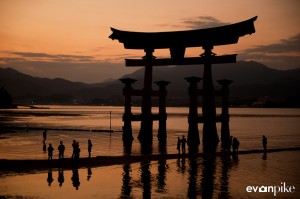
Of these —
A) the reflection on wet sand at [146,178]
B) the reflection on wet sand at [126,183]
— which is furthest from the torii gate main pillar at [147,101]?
the reflection on wet sand at [126,183]

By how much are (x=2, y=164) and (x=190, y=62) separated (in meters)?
17.2

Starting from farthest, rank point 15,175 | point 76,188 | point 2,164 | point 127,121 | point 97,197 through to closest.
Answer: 1. point 127,121
2. point 2,164
3. point 15,175
4. point 76,188
5. point 97,197

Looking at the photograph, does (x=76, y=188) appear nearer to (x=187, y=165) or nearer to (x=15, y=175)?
(x=15, y=175)

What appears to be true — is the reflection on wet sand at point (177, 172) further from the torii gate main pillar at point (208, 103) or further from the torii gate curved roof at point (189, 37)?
the torii gate curved roof at point (189, 37)

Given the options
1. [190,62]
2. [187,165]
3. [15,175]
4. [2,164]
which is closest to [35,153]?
[2,164]

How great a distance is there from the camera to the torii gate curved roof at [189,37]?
26594 millimetres

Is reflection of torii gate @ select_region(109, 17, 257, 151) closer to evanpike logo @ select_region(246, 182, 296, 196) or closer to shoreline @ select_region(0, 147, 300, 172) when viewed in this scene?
shoreline @ select_region(0, 147, 300, 172)

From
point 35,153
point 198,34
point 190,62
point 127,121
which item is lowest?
point 35,153

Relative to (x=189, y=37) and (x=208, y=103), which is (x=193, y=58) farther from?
(x=208, y=103)

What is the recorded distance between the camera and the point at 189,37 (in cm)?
2939

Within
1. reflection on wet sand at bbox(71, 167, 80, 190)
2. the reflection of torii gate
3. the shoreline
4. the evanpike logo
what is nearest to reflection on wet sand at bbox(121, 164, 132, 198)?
the shoreline

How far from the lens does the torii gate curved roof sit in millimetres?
26594

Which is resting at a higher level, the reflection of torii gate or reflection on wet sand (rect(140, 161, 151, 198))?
the reflection of torii gate

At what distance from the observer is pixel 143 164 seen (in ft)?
70.2
